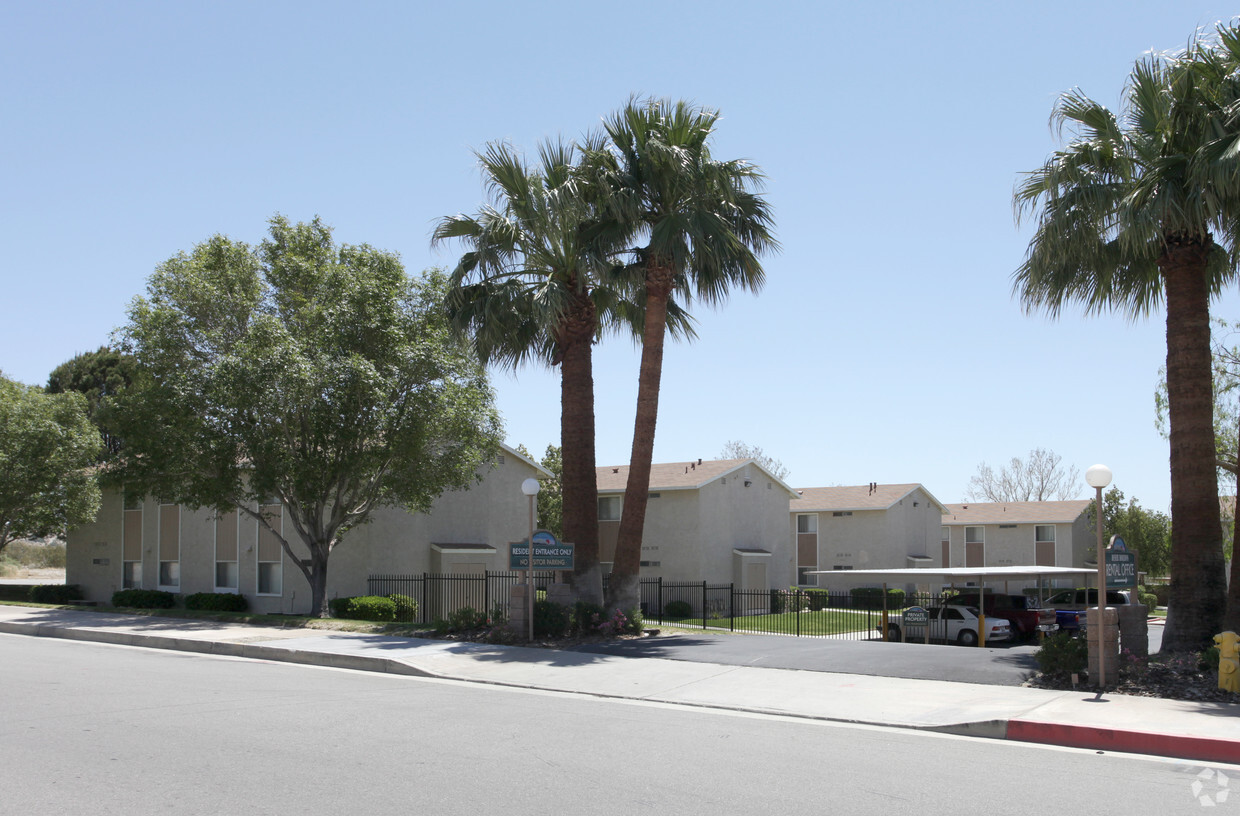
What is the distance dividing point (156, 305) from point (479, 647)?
1330 cm

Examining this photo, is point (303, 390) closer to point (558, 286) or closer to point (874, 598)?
point (558, 286)

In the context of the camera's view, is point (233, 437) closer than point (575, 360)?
No

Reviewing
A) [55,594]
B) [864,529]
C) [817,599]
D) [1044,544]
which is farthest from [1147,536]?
[55,594]

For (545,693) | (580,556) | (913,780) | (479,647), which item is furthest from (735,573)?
(913,780)

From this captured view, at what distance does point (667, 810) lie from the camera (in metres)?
6.83

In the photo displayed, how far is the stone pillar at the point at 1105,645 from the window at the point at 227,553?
23.6m

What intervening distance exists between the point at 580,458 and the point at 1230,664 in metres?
11.7

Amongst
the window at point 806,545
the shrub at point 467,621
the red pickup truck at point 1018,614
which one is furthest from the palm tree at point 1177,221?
the window at point 806,545

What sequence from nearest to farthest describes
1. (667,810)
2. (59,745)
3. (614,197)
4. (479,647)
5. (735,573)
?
(667,810) → (59,745) → (479,647) → (614,197) → (735,573)

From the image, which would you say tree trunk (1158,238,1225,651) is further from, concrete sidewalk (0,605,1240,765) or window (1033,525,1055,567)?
window (1033,525,1055,567)

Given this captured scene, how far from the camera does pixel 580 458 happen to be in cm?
Answer: 2009

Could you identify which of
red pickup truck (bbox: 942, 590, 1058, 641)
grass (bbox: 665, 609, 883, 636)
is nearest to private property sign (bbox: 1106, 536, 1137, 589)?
grass (bbox: 665, 609, 883, 636)

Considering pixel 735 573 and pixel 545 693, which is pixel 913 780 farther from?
pixel 735 573

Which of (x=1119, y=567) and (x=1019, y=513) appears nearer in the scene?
(x=1119, y=567)
